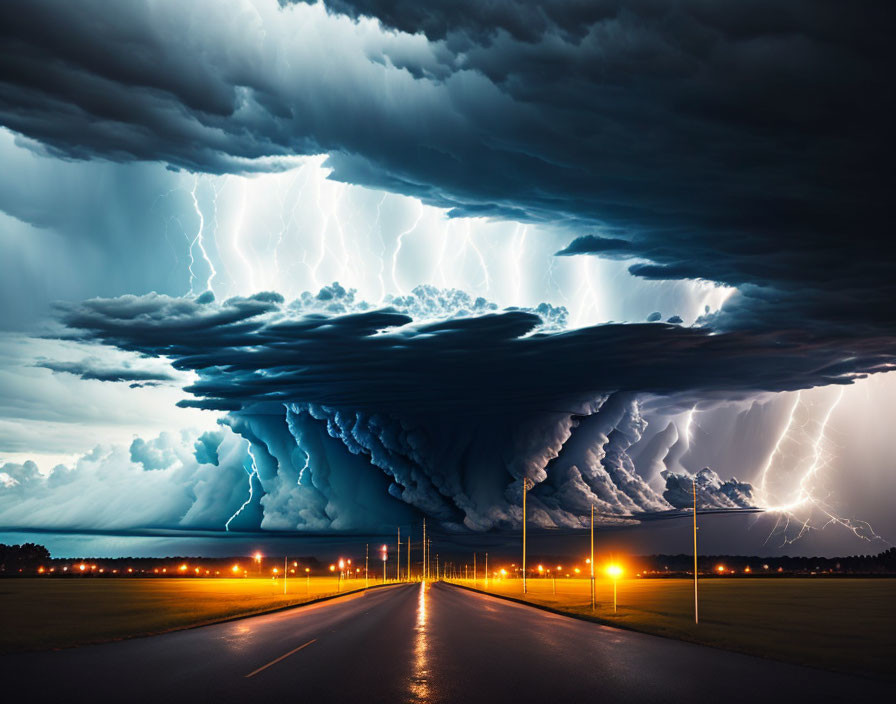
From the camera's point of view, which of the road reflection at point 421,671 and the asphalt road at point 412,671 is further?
the asphalt road at point 412,671

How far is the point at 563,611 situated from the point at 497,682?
35.5 m

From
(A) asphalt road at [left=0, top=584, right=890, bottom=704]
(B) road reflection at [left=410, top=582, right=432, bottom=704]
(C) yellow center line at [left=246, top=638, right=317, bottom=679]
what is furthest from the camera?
(C) yellow center line at [left=246, top=638, right=317, bottom=679]

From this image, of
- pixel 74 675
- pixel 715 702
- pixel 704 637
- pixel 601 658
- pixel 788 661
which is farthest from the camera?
pixel 704 637

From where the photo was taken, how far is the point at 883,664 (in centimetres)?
2523

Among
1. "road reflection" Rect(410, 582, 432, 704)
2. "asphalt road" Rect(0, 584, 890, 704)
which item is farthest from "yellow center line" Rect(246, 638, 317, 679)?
"road reflection" Rect(410, 582, 432, 704)

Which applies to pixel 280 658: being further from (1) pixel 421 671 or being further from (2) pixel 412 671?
(1) pixel 421 671

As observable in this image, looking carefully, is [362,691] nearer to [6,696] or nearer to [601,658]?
[6,696]

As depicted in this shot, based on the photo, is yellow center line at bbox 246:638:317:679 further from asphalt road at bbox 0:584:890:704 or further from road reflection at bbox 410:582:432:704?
road reflection at bbox 410:582:432:704

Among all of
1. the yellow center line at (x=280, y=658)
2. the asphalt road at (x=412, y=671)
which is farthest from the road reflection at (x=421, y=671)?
the yellow center line at (x=280, y=658)

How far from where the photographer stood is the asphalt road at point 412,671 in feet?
50.4

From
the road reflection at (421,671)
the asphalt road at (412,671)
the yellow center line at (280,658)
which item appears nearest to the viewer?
the road reflection at (421,671)

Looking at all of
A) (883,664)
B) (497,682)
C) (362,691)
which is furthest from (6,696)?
(883,664)

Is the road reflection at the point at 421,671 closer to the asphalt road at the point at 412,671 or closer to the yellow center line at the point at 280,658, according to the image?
the asphalt road at the point at 412,671

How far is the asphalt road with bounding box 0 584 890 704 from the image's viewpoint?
50.4 ft
